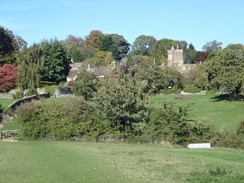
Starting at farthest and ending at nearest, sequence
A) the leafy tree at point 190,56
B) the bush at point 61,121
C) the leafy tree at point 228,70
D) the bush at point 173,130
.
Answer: the leafy tree at point 190,56
the leafy tree at point 228,70
the bush at point 61,121
the bush at point 173,130

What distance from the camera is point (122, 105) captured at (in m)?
33.0

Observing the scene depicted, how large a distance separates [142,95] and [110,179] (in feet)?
74.1

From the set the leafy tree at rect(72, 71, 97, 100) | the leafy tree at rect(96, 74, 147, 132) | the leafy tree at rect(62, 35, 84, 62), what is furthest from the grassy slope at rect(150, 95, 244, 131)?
the leafy tree at rect(62, 35, 84, 62)

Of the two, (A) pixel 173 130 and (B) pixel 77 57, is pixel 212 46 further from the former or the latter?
(A) pixel 173 130

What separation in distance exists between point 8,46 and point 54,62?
12933 mm

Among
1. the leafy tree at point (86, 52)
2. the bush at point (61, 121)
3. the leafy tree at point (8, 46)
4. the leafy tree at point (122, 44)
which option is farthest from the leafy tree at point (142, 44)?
the bush at point (61, 121)

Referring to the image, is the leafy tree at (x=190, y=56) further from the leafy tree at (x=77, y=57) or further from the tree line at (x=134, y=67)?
the leafy tree at (x=77, y=57)

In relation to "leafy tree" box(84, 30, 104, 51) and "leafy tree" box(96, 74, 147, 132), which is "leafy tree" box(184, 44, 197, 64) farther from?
"leafy tree" box(96, 74, 147, 132)

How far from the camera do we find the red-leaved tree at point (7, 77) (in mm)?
71938

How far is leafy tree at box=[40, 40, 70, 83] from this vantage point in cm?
8550

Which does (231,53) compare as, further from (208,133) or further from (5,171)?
(5,171)

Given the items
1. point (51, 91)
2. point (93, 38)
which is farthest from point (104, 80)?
point (93, 38)

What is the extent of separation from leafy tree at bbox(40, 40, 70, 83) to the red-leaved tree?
36.0 ft

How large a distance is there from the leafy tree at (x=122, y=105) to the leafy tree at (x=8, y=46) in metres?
54.7
